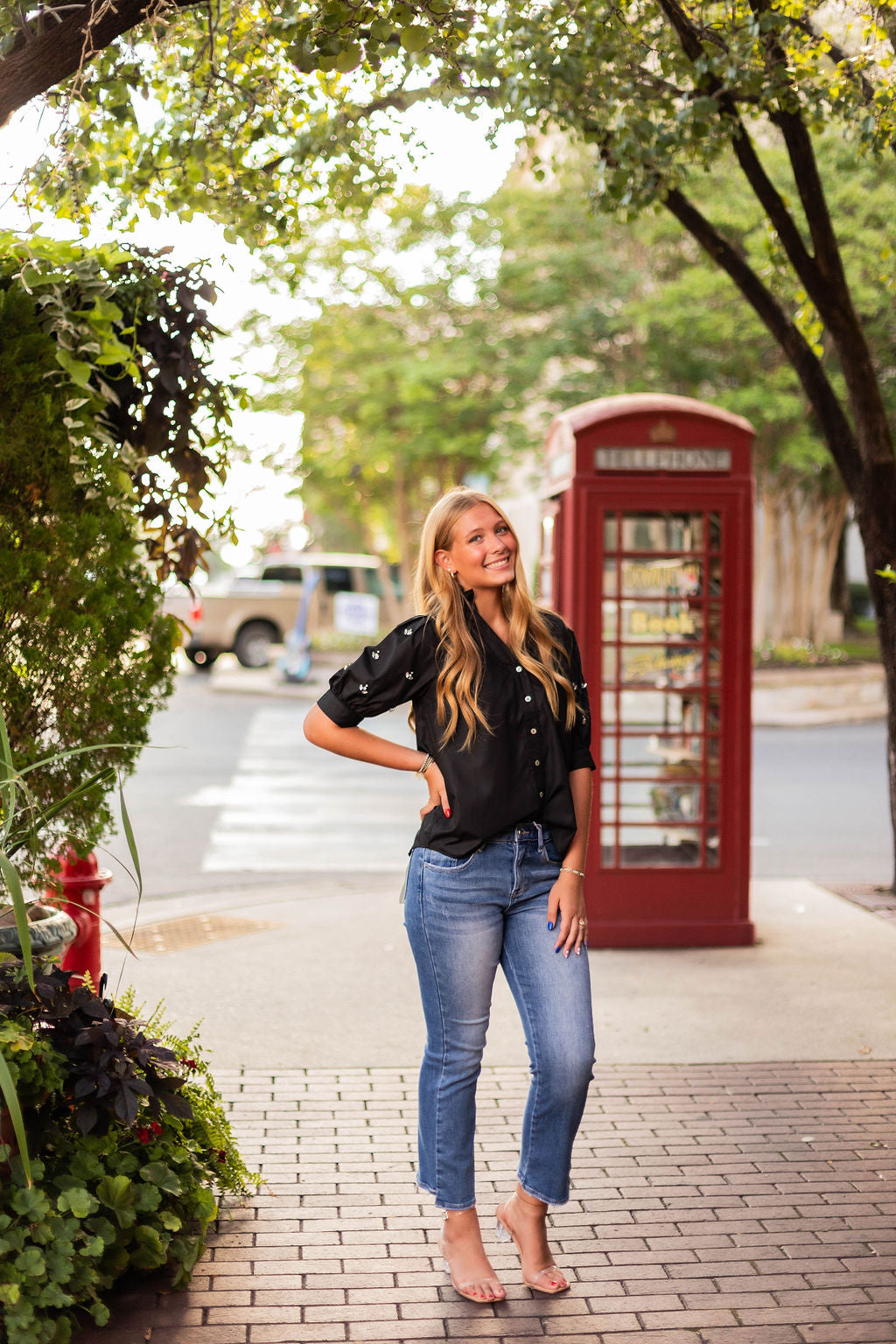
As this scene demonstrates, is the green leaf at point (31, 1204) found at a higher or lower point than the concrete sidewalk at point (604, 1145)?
higher

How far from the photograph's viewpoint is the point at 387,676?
3438 millimetres

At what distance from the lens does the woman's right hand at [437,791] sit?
3.35 meters

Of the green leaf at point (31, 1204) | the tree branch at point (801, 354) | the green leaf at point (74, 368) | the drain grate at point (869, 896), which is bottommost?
the drain grate at point (869, 896)

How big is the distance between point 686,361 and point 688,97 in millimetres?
16095

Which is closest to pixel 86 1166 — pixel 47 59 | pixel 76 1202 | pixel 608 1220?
pixel 76 1202

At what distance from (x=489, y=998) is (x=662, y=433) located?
4.16 m

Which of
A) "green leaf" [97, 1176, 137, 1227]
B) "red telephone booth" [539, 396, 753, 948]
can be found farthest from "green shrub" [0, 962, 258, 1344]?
"red telephone booth" [539, 396, 753, 948]

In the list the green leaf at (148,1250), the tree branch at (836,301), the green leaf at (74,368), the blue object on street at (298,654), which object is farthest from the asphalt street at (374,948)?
the blue object on street at (298,654)

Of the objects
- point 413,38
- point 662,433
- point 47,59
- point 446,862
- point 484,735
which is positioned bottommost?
point 446,862

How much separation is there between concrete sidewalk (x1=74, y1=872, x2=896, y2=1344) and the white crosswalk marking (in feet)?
7.74

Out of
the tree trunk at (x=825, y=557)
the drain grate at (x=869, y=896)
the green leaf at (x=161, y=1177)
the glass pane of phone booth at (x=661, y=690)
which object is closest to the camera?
the green leaf at (x=161, y=1177)

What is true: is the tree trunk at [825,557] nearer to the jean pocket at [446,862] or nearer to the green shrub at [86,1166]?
the jean pocket at [446,862]

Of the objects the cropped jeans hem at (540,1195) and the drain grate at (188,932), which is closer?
the cropped jeans hem at (540,1195)

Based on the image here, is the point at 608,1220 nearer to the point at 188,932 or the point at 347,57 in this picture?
the point at 347,57
